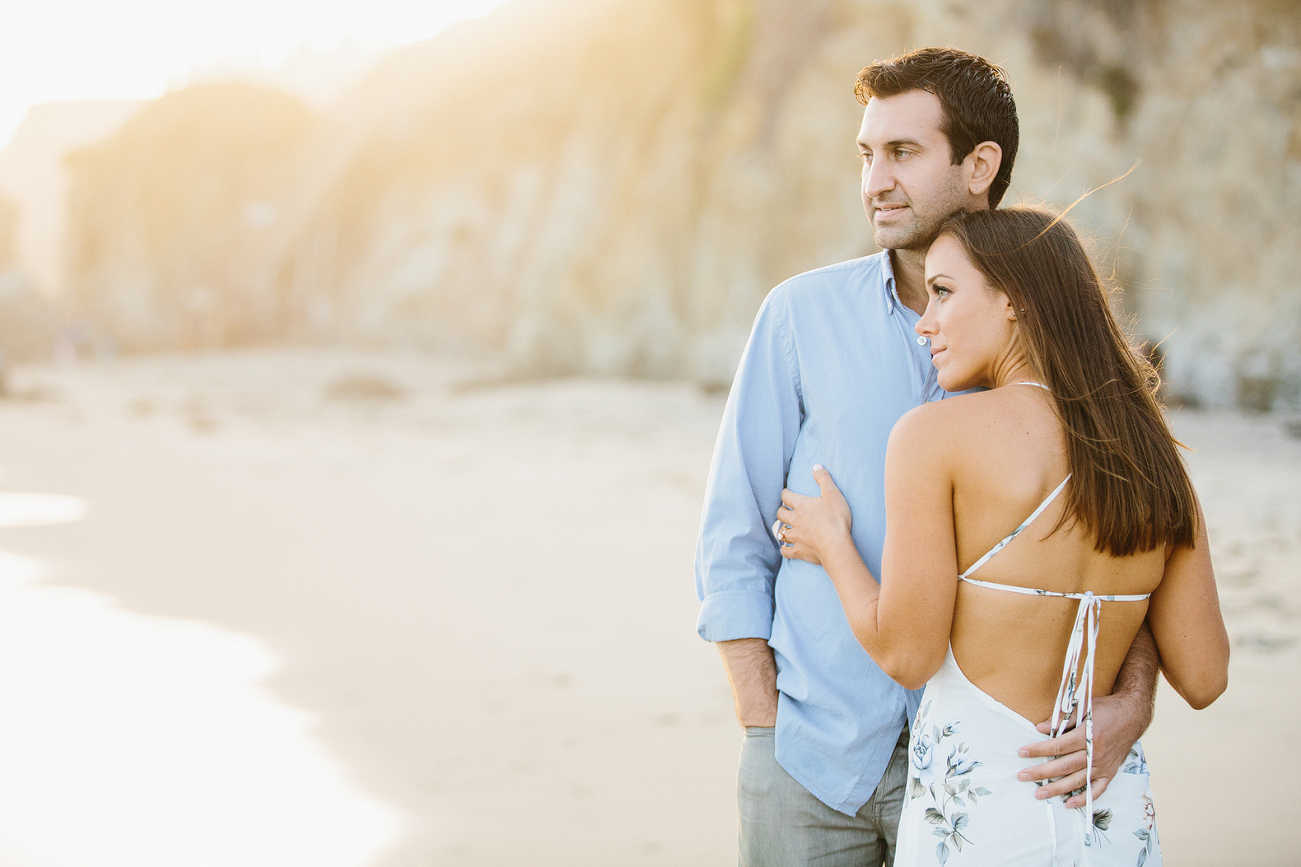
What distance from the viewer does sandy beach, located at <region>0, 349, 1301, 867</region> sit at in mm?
3467

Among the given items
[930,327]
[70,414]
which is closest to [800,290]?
[930,327]

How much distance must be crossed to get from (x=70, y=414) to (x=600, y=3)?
14658 mm

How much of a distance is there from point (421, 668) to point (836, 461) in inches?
150

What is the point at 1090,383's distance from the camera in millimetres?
1460

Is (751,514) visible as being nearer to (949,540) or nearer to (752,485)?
(752,485)

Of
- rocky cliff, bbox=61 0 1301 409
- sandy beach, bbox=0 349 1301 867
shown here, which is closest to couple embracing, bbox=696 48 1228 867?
rocky cliff, bbox=61 0 1301 409

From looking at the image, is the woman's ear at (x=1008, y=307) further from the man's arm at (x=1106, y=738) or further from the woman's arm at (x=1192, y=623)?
the man's arm at (x=1106, y=738)

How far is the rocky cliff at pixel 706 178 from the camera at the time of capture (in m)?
10.9

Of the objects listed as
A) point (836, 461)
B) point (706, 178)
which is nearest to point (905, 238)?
point (836, 461)

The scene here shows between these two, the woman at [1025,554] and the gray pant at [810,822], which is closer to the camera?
the woman at [1025,554]

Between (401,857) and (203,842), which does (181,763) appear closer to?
(203,842)

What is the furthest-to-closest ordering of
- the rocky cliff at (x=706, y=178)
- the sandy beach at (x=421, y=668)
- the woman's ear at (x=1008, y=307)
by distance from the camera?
the rocky cliff at (x=706, y=178), the sandy beach at (x=421, y=668), the woman's ear at (x=1008, y=307)

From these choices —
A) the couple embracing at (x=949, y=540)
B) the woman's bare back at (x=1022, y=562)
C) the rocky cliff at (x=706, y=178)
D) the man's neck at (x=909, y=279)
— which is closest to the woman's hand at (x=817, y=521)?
the couple embracing at (x=949, y=540)

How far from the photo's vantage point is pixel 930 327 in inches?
62.3
